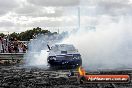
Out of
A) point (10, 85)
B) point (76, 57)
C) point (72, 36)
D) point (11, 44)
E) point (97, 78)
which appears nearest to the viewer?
point (97, 78)

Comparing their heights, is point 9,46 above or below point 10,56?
above

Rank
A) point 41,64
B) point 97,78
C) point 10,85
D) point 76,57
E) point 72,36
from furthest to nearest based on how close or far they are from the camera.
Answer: point 72,36 → point 41,64 → point 76,57 → point 10,85 → point 97,78

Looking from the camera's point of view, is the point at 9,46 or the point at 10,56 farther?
the point at 9,46

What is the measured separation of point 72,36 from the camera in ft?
124

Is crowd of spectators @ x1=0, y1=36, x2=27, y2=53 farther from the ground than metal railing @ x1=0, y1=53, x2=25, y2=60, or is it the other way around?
crowd of spectators @ x1=0, y1=36, x2=27, y2=53

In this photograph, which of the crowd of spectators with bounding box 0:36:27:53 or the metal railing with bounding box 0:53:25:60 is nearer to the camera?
the metal railing with bounding box 0:53:25:60

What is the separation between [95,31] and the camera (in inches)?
1577

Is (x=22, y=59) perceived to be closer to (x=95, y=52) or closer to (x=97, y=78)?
(x=95, y=52)

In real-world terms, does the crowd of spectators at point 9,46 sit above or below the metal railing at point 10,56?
above

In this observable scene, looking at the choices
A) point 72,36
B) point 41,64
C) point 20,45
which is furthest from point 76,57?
point 72,36

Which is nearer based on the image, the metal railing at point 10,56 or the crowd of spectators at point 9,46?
the metal railing at point 10,56

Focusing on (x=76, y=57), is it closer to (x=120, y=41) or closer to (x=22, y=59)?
(x=22, y=59)

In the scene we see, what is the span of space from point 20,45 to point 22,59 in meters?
3.41

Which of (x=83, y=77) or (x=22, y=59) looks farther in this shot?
(x=22, y=59)
